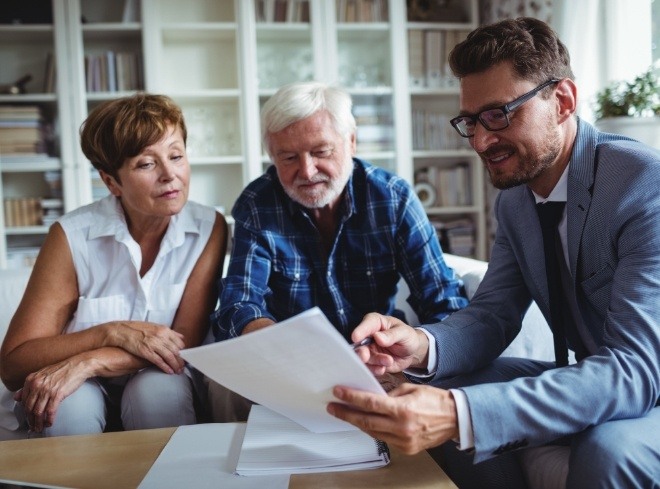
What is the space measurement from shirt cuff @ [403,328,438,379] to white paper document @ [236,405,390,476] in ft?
0.73

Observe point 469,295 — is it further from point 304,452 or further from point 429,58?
point 429,58

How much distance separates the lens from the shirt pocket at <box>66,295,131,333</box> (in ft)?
5.08

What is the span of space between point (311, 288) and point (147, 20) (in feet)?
7.99

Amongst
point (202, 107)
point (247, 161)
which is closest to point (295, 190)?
point (247, 161)

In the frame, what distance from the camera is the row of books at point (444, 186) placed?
149 inches

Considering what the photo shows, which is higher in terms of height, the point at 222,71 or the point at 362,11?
the point at 362,11

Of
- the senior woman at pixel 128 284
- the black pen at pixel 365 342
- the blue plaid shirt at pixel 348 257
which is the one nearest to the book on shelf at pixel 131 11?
the senior woman at pixel 128 284

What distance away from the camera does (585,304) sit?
114 cm

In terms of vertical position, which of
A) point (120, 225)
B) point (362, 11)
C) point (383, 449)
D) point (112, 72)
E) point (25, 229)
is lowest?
point (383, 449)

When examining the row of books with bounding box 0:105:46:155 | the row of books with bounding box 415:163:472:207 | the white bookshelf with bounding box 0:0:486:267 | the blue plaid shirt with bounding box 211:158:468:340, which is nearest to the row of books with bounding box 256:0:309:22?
the white bookshelf with bounding box 0:0:486:267

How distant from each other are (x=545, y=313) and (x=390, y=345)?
1.20ft

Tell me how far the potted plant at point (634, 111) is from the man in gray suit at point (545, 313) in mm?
1042

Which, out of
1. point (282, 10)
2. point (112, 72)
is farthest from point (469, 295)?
point (112, 72)

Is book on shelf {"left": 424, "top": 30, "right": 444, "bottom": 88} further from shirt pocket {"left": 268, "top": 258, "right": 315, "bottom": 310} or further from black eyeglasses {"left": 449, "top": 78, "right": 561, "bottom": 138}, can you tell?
black eyeglasses {"left": 449, "top": 78, "right": 561, "bottom": 138}
